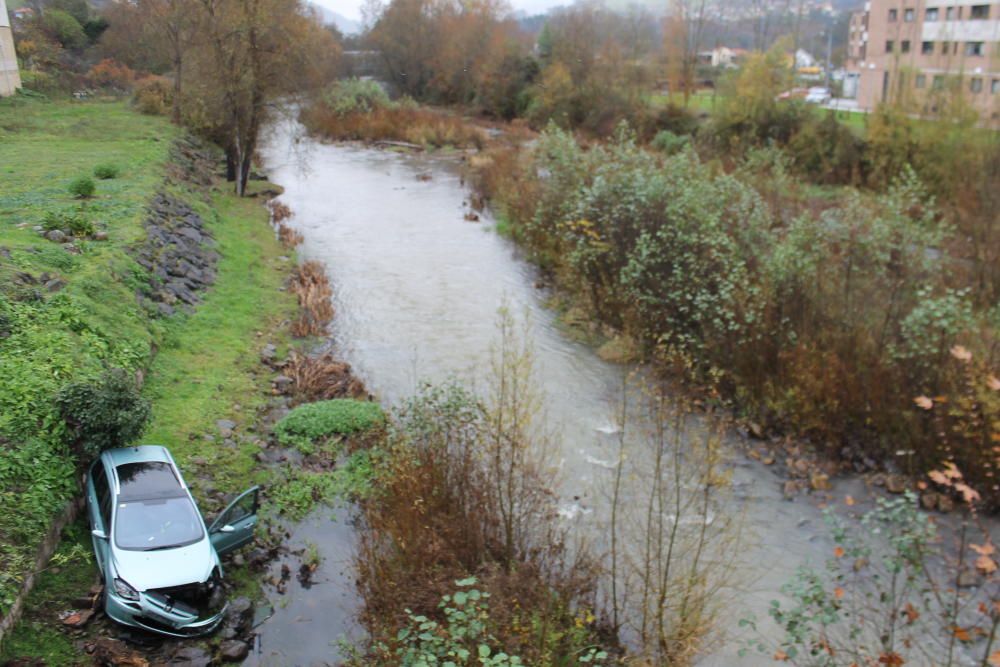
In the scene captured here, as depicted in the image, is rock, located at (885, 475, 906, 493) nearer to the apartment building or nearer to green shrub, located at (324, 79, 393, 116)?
the apartment building

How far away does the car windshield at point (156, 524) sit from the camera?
9.27m

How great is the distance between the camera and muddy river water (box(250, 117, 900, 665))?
10297 millimetres

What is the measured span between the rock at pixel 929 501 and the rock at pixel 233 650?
9.86 meters

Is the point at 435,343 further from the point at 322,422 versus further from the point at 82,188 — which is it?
the point at 82,188

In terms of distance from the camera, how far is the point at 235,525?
1005 centimetres

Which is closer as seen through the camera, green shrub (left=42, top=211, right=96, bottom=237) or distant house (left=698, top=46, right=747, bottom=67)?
green shrub (left=42, top=211, right=96, bottom=237)

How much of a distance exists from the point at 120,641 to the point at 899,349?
12.4m

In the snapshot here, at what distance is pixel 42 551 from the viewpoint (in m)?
9.30

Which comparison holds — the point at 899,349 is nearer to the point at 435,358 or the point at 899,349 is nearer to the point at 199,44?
the point at 435,358

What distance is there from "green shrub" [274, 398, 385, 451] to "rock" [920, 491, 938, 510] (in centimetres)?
864

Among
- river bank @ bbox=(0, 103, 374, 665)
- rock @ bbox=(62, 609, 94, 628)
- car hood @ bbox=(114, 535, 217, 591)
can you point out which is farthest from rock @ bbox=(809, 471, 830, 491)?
rock @ bbox=(62, 609, 94, 628)

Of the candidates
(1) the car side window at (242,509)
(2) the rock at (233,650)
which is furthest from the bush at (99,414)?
(2) the rock at (233,650)

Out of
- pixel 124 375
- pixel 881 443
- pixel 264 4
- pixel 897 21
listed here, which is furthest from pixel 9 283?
pixel 897 21

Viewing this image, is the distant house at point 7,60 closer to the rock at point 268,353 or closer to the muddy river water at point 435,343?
the muddy river water at point 435,343
